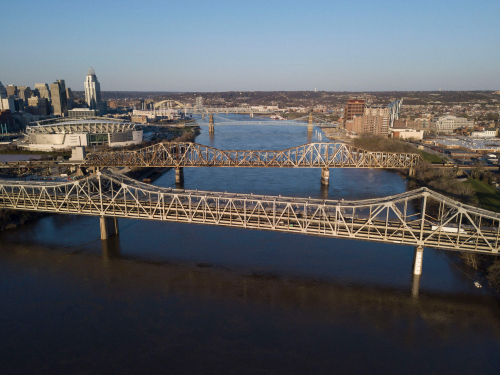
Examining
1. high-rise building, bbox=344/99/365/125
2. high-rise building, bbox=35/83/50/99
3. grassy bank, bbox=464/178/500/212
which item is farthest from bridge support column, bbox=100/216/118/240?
high-rise building, bbox=35/83/50/99

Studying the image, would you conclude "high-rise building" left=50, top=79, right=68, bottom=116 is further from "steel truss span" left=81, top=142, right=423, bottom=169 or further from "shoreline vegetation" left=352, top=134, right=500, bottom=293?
"shoreline vegetation" left=352, top=134, right=500, bottom=293

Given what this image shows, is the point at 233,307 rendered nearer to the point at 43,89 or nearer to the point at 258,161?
the point at 258,161

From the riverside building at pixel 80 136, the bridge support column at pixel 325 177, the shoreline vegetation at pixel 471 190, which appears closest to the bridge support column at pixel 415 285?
the shoreline vegetation at pixel 471 190

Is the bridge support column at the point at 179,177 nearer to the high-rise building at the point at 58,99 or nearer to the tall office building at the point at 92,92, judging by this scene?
the high-rise building at the point at 58,99

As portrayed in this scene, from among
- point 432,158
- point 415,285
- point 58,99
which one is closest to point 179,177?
point 415,285

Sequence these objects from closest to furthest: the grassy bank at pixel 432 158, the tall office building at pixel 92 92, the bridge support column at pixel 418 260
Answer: the bridge support column at pixel 418 260, the grassy bank at pixel 432 158, the tall office building at pixel 92 92

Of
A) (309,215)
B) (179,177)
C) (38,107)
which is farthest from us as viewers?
(38,107)
